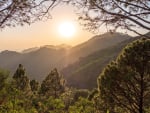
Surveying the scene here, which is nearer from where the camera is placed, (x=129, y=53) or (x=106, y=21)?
(x=106, y=21)

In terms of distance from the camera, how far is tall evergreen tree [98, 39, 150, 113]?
96.8 feet

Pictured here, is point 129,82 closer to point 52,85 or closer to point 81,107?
point 81,107

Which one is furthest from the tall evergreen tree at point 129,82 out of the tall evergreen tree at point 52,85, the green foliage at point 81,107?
the tall evergreen tree at point 52,85

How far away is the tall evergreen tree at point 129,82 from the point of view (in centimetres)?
2950

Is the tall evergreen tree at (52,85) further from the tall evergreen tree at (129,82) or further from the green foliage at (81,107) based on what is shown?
the green foliage at (81,107)

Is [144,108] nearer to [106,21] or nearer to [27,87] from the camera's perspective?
[106,21]

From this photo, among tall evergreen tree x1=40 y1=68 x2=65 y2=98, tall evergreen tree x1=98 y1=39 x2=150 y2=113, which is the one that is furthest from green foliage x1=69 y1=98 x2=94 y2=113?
tall evergreen tree x1=40 y1=68 x2=65 y2=98

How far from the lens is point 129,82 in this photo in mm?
30188

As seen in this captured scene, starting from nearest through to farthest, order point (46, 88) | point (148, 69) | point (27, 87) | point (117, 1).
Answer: point (117, 1) → point (148, 69) → point (27, 87) → point (46, 88)

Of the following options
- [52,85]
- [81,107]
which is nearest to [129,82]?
[81,107]

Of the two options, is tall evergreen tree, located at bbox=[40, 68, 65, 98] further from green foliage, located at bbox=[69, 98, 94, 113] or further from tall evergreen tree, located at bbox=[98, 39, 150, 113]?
green foliage, located at bbox=[69, 98, 94, 113]

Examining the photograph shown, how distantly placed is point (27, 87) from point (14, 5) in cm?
4782

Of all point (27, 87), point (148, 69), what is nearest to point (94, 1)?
point (148, 69)

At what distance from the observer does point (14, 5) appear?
10.5 m
